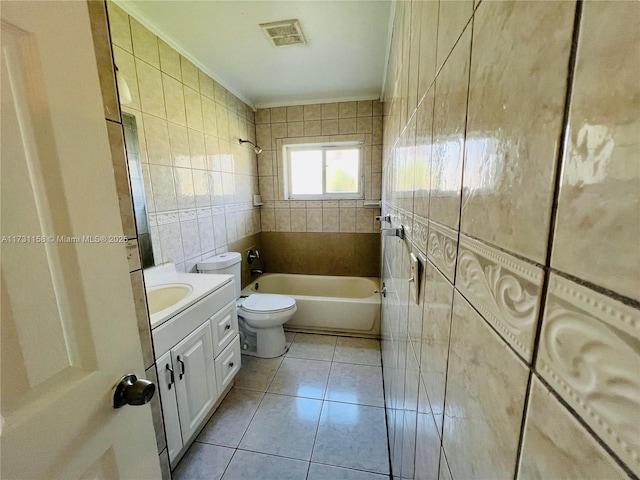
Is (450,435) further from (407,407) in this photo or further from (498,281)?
(407,407)

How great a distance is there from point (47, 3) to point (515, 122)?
0.72 metres

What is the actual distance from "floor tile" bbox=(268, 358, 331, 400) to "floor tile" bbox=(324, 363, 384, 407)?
61mm

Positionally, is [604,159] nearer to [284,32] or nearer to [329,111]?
[284,32]

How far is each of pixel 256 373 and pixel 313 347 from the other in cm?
55

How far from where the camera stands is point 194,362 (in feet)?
4.61

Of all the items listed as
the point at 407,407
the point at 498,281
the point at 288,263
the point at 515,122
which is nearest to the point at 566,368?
the point at 498,281

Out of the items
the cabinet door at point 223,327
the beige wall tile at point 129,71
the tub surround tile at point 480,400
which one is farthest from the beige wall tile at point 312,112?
the tub surround tile at point 480,400

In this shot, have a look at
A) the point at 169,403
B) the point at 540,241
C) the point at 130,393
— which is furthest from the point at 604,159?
the point at 169,403

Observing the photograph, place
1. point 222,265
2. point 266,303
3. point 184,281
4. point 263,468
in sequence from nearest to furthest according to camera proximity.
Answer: point 263,468 < point 184,281 < point 222,265 < point 266,303

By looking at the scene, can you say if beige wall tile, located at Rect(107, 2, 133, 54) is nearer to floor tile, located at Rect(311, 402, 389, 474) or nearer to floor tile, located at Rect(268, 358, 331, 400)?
floor tile, located at Rect(268, 358, 331, 400)

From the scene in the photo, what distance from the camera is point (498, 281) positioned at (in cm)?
31

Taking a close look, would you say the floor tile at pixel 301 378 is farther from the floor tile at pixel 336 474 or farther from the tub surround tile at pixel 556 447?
the tub surround tile at pixel 556 447

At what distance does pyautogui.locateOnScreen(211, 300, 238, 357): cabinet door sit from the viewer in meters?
1.59

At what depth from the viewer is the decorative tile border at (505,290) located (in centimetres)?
25
